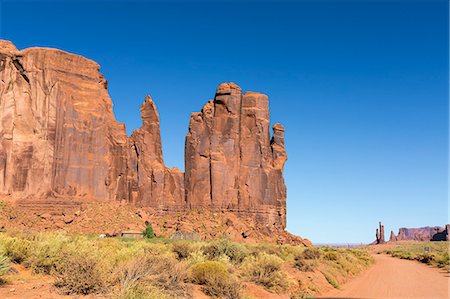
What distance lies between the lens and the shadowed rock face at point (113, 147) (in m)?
69.3

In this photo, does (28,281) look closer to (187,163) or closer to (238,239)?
(238,239)

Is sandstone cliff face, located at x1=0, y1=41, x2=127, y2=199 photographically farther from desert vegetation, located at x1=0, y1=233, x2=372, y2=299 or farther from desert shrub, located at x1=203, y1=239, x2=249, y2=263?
desert shrub, located at x1=203, y1=239, x2=249, y2=263

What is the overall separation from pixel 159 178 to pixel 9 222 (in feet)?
92.4

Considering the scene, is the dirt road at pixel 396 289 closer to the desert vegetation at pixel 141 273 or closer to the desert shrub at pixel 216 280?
the desert vegetation at pixel 141 273

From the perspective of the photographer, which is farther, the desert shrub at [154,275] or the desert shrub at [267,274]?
the desert shrub at [267,274]

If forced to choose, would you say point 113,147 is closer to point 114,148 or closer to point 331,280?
point 114,148

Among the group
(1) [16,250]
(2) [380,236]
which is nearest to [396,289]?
(1) [16,250]

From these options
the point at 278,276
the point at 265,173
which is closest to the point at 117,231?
the point at 265,173

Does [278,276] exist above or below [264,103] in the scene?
below

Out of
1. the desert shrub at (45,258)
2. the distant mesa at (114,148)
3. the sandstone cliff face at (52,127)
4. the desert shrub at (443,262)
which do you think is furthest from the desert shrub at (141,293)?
the sandstone cliff face at (52,127)

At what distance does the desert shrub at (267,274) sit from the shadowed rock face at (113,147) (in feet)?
179

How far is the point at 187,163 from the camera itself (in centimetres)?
8356

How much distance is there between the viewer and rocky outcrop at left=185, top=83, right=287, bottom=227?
8081 centimetres

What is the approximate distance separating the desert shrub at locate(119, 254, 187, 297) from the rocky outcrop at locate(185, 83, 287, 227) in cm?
6409
